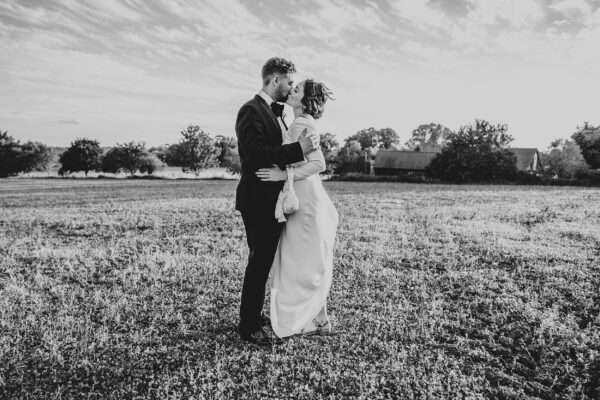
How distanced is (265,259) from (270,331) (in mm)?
851

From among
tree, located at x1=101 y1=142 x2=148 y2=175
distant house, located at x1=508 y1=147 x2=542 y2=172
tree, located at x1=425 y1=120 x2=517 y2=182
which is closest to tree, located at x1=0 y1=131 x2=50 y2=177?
tree, located at x1=101 y1=142 x2=148 y2=175

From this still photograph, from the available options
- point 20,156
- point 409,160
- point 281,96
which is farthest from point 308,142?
point 409,160

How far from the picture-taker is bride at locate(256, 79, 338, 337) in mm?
3613

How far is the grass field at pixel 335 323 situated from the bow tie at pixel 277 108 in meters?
2.34

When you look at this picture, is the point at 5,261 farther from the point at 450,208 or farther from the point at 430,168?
the point at 430,168

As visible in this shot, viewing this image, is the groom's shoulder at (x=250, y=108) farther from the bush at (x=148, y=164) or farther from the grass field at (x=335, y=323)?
the bush at (x=148, y=164)

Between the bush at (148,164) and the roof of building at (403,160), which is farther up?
the roof of building at (403,160)

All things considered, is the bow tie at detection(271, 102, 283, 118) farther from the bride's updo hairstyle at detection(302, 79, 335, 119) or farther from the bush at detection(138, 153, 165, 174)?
the bush at detection(138, 153, 165, 174)

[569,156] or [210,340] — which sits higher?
[569,156]

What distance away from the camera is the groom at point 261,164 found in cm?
344

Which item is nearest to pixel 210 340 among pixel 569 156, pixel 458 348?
pixel 458 348

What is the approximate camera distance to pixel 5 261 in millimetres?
6891

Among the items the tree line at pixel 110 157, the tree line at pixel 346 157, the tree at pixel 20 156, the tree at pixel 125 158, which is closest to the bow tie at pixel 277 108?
the tree line at pixel 346 157

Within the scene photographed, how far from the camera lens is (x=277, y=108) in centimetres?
370
